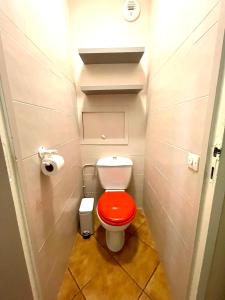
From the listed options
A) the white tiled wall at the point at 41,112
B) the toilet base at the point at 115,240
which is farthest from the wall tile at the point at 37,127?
the toilet base at the point at 115,240

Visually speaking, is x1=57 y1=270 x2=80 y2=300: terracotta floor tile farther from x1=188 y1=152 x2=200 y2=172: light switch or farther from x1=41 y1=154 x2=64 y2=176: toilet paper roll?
x1=188 y1=152 x2=200 y2=172: light switch

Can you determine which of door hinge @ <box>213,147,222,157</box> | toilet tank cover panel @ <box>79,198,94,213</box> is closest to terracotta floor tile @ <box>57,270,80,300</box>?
toilet tank cover panel @ <box>79,198,94,213</box>

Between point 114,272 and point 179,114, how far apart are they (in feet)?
4.36

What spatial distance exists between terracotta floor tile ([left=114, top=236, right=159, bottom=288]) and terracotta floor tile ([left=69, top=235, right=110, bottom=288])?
0.15m

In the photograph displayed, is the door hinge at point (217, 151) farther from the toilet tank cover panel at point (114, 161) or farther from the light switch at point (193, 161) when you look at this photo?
the toilet tank cover panel at point (114, 161)

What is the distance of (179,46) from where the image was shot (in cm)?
83

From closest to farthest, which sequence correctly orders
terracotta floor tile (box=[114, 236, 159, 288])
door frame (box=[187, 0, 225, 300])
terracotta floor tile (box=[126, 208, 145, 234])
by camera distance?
door frame (box=[187, 0, 225, 300]) < terracotta floor tile (box=[114, 236, 159, 288]) < terracotta floor tile (box=[126, 208, 145, 234])

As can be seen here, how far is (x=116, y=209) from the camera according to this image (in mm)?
1219

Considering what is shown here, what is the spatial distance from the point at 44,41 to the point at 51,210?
1.08m

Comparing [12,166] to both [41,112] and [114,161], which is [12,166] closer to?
[41,112]

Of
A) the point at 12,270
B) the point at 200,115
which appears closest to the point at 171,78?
the point at 200,115

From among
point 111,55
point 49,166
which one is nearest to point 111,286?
point 49,166

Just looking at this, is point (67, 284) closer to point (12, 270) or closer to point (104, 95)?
point (12, 270)

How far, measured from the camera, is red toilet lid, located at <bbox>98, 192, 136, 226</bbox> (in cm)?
112
